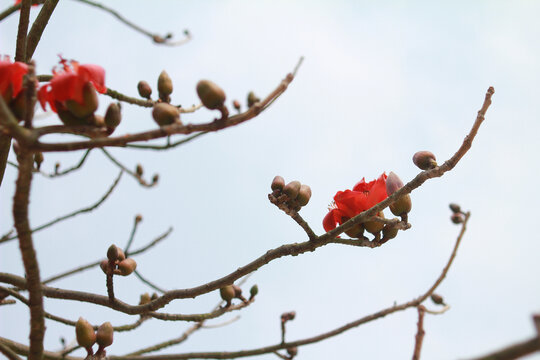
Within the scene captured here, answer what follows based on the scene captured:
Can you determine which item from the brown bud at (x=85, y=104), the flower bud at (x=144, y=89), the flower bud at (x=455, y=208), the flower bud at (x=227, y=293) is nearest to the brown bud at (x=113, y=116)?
the brown bud at (x=85, y=104)

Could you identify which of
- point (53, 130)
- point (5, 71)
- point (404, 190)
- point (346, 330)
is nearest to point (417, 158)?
point (404, 190)

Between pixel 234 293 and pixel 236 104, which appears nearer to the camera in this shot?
pixel 236 104

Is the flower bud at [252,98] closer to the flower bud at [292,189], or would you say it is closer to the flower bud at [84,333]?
the flower bud at [292,189]

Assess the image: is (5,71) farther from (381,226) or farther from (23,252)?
(381,226)

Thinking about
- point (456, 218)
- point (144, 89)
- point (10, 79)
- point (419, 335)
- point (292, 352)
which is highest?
point (144, 89)

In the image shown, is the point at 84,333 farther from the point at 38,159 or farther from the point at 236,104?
the point at 38,159

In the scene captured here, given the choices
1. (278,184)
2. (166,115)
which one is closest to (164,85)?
(278,184)

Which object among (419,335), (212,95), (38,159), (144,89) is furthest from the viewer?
(38,159)

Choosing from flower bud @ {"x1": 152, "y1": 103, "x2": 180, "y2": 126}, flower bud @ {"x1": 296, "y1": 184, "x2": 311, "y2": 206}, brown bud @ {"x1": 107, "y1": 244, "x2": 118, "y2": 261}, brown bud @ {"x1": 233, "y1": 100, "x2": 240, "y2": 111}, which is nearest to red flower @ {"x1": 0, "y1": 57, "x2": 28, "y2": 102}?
flower bud @ {"x1": 152, "y1": 103, "x2": 180, "y2": 126}
